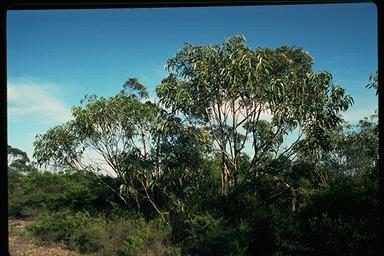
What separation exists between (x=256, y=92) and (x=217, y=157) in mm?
1139

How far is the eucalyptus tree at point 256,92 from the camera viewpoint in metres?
5.13

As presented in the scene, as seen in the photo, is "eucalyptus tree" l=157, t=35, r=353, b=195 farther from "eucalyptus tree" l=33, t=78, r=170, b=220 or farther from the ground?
the ground

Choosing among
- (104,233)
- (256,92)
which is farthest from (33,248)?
(256,92)

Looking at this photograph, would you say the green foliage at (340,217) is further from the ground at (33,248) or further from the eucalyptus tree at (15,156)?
the ground at (33,248)

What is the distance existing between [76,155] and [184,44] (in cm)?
261

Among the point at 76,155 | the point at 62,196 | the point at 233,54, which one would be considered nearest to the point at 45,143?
the point at 76,155

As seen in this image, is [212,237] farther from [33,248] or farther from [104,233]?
[33,248]

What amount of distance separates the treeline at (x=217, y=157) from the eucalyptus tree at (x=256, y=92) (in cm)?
1

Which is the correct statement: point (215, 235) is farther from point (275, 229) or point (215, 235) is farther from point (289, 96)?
point (289, 96)

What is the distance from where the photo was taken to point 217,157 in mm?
5906

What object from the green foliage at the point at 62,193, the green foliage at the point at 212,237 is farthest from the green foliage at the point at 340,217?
the green foliage at the point at 62,193

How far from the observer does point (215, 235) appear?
5.22m

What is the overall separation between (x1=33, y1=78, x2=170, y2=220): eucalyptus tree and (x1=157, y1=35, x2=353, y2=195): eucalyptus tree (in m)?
0.69

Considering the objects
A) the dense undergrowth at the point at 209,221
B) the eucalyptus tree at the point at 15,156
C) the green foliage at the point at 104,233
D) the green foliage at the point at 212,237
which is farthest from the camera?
the green foliage at the point at 104,233
